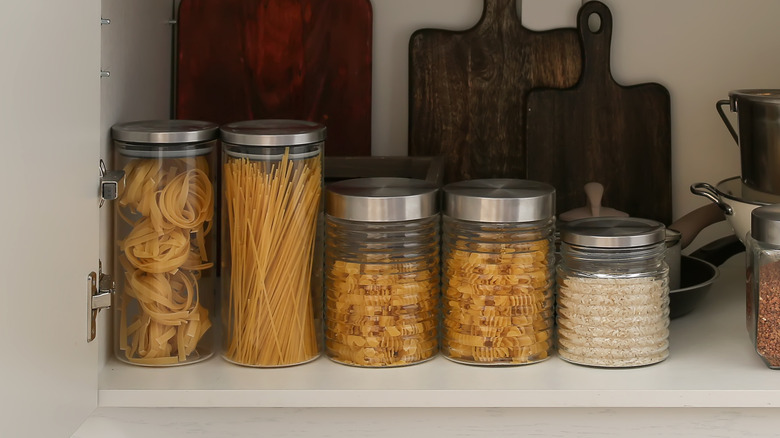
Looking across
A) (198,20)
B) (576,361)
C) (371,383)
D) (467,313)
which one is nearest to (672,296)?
(576,361)

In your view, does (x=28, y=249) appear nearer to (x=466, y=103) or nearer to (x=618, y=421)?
(x=618, y=421)

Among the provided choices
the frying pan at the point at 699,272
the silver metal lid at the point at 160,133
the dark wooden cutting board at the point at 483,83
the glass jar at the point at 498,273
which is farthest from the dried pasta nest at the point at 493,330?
the dark wooden cutting board at the point at 483,83

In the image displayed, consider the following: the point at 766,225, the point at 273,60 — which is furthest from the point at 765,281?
the point at 273,60

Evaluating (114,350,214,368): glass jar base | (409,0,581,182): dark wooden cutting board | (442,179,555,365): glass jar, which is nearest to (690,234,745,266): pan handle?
(409,0,581,182): dark wooden cutting board

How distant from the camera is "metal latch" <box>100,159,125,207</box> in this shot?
3.26 feet

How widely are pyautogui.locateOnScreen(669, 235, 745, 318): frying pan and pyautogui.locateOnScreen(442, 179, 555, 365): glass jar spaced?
0.22 meters

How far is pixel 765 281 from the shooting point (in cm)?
107

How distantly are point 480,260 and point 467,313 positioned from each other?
62 millimetres

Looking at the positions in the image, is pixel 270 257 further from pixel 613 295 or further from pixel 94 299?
pixel 613 295

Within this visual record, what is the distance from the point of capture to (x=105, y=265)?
42.3 inches

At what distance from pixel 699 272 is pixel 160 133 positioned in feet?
2.47

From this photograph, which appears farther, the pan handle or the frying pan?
the pan handle

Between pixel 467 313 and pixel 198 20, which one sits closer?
pixel 467 313

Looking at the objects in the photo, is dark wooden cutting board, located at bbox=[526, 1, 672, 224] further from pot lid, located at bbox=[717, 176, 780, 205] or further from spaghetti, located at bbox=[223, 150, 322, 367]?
spaghetti, located at bbox=[223, 150, 322, 367]
